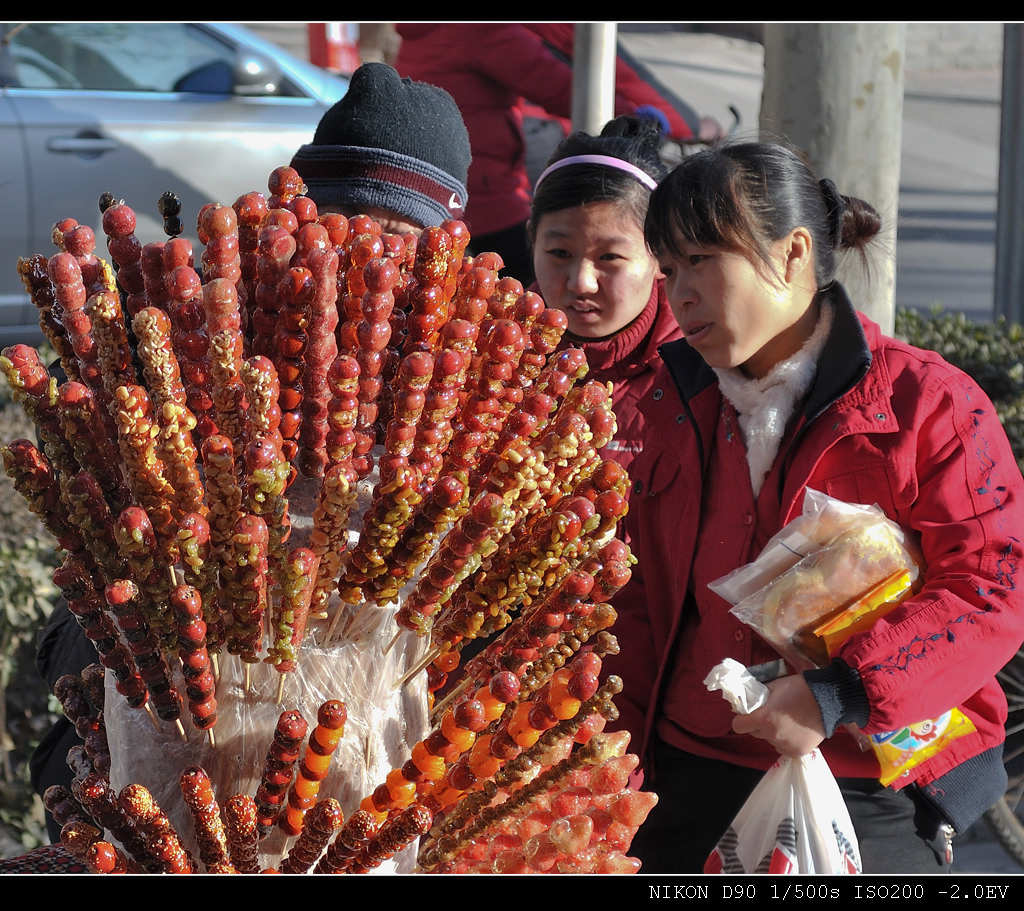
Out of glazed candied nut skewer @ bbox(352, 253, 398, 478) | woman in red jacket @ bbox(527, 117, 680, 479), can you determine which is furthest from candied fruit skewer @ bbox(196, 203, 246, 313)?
woman in red jacket @ bbox(527, 117, 680, 479)

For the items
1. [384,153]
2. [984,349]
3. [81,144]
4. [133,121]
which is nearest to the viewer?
[384,153]

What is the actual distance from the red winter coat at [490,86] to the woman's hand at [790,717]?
2623 millimetres

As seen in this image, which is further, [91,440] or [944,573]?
[944,573]

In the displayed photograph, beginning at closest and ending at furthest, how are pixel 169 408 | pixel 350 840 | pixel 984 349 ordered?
pixel 169 408 → pixel 350 840 → pixel 984 349

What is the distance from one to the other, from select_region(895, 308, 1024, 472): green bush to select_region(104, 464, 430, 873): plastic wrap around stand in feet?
9.19

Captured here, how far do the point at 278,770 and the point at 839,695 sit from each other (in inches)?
29.7

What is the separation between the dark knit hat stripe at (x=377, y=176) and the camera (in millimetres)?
2172

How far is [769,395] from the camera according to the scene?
1881 millimetres

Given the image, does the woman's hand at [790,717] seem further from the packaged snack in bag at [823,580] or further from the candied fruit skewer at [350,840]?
the candied fruit skewer at [350,840]

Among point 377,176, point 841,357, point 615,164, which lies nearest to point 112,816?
point 841,357

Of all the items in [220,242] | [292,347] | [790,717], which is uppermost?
[220,242]

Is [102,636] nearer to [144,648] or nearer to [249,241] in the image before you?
[144,648]

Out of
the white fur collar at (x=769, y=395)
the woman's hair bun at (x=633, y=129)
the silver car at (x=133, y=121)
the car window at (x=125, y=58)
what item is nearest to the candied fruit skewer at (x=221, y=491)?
Answer: the white fur collar at (x=769, y=395)
